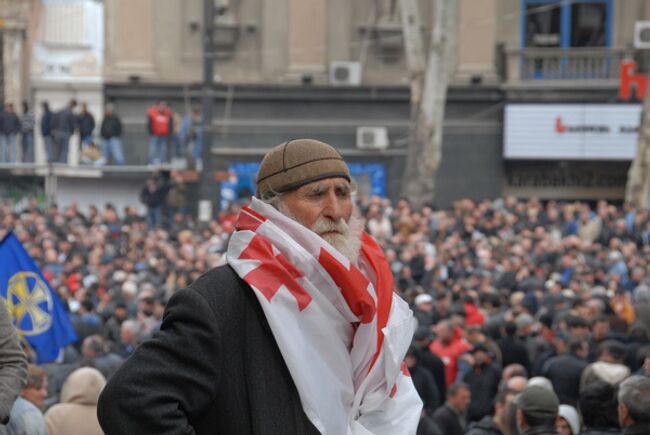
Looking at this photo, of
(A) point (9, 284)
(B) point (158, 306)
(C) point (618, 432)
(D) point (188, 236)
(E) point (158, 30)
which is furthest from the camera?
(E) point (158, 30)

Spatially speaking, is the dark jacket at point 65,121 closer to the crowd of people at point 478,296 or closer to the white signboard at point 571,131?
the crowd of people at point 478,296

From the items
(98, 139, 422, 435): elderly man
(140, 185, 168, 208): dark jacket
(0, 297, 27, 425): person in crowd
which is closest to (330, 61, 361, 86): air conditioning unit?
(140, 185, 168, 208): dark jacket

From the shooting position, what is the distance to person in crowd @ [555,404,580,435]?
7.92 meters

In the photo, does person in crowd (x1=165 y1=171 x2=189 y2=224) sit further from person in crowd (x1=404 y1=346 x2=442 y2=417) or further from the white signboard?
person in crowd (x1=404 y1=346 x2=442 y2=417)

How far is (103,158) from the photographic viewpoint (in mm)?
33438

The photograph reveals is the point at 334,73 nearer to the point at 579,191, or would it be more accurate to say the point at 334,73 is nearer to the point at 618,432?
the point at 579,191

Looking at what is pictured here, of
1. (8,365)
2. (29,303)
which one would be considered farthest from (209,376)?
(29,303)

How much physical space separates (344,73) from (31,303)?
87.9 ft

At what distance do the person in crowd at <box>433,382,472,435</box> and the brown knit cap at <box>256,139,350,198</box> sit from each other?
20.8 feet

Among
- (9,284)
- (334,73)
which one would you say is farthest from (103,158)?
(9,284)

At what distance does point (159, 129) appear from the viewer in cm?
3250

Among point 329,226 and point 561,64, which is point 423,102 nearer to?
point 561,64

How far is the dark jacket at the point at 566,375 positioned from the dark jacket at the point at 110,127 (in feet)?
72.4

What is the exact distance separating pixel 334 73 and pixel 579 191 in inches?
261
